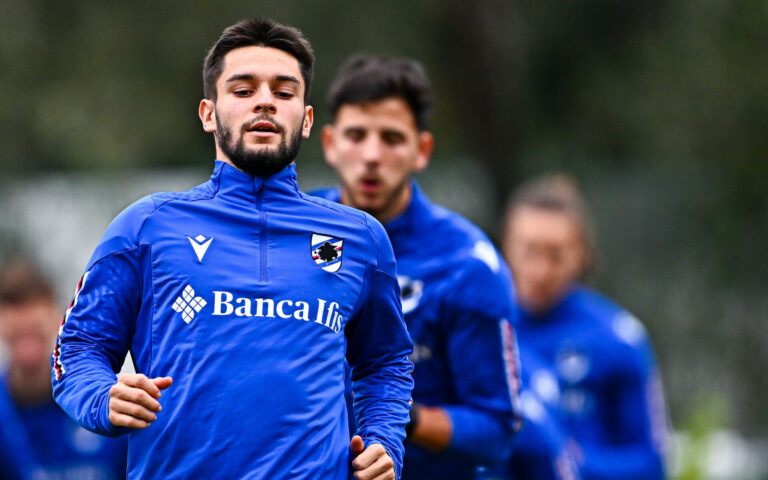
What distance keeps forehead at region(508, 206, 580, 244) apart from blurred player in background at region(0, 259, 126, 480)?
8.23 ft

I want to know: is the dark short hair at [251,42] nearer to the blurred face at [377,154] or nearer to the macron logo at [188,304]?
the macron logo at [188,304]

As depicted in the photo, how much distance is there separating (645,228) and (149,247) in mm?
10141

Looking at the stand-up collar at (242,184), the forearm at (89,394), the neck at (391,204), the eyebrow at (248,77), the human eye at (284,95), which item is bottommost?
the forearm at (89,394)

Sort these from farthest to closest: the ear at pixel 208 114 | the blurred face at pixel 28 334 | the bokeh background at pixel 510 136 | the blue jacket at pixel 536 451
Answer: the bokeh background at pixel 510 136
the blurred face at pixel 28 334
the blue jacket at pixel 536 451
the ear at pixel 208 114

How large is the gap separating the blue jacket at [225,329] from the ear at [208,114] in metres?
0.10

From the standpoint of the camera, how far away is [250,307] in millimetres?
2967

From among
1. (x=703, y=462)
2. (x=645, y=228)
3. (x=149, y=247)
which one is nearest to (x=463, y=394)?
(x=149, y=247)

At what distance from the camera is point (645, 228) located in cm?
1266

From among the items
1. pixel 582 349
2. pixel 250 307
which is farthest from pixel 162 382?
pixel 582 349

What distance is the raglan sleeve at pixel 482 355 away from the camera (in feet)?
14.4

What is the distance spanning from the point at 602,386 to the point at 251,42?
451 cm

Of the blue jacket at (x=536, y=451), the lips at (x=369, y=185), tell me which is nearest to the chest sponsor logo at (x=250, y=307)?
the lips at (x=369, y=185)

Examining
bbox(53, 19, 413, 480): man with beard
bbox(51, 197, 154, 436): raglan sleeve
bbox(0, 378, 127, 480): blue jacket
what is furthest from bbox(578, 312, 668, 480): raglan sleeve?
bbox(51, 197, 154, 436): raglan sleeve

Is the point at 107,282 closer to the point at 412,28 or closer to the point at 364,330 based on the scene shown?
→ the point at 364,330
